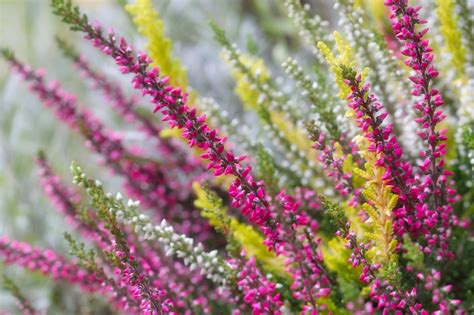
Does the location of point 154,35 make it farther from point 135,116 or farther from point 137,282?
point 137,282

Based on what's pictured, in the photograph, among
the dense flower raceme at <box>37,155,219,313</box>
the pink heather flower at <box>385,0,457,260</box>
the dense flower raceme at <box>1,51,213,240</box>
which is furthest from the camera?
the dense flower raceme at <box>1,51,213,240</box>

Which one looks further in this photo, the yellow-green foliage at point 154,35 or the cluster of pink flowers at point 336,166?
the yellow-green foliage at point 154,35

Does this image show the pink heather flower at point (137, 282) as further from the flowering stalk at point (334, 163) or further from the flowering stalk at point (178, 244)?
the flowering stalk at point (334, 163)

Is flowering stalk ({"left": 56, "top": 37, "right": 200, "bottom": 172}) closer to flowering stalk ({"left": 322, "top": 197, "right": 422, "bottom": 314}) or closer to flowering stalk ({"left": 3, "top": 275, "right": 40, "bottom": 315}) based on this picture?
flowering stalk ({"left": 3, "top": 275, "right": 40, "bottom": 315})

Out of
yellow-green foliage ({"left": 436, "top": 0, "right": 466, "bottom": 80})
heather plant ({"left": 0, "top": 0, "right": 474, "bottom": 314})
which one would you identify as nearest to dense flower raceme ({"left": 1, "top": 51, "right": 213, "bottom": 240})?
heather plant ({"left": 0, "top": 0, "right": 474, "bottom": 314})

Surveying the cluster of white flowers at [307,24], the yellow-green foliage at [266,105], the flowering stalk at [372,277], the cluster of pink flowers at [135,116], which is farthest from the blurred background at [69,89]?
the flowering stalk at [372,277]

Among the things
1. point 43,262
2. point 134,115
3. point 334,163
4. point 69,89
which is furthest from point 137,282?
point 69,89

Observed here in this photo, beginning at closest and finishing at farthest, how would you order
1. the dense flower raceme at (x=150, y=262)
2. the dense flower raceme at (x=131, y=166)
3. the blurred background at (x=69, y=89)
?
the dense flower raceme at (x=150, y=262) < the dense flower raceme at (x=131, y=166) < the blurred background at (x=69, y=89)
